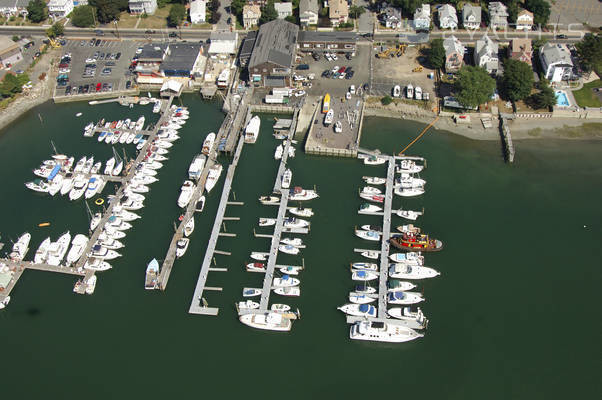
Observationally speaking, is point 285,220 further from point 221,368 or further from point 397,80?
point 397,80

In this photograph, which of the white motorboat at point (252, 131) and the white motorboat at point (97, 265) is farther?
the white motorboat at point (252, 131)

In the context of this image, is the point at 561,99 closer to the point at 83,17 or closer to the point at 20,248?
the point at 20,248

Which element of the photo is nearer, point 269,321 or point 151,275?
point 269,321

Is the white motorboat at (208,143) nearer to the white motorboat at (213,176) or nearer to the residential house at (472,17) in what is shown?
the white motorboat at (213,176)

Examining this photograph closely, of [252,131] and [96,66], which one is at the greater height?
[96,66]

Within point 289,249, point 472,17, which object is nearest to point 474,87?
point 472,17

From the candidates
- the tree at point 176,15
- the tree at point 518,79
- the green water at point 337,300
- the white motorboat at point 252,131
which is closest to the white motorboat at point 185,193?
the green water at point 337,300

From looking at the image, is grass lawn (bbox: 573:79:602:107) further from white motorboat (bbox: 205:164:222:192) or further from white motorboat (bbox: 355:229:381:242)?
white motorboat (bbox: 205:164:222:192)
